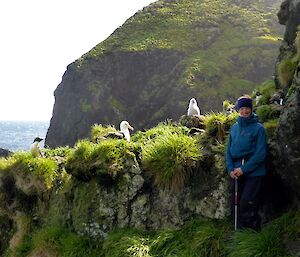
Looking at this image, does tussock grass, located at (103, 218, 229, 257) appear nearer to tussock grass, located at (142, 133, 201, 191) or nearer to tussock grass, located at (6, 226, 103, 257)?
tussock grass, located at (6, 226, 103, 257)

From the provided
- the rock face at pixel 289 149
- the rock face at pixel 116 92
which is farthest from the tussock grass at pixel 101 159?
the rock face at pixel 116 92

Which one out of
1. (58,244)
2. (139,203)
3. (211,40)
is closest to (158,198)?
(139,203)

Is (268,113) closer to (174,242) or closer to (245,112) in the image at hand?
(245,112)

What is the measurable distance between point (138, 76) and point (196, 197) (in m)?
68.5

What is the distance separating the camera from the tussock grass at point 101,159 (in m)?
10.5

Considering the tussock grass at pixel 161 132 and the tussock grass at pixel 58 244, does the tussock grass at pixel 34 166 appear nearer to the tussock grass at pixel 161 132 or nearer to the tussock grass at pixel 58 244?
the tussock grass at pixel 58 244

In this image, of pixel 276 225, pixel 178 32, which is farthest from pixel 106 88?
pixel 276 225

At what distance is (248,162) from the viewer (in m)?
8.46

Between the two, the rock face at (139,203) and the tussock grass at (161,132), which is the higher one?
the tussock grass at (161,132)

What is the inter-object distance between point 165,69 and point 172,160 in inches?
2620

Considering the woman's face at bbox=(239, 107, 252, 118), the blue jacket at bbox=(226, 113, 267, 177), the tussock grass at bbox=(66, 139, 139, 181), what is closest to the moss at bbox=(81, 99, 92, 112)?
the tussock grass at bbox=(66, 139, 139, 181)

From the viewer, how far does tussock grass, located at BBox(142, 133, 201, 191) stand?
9883 mm

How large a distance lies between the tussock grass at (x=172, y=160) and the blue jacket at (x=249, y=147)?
1200 millimetres

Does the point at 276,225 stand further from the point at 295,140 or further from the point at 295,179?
the point at 295,140
